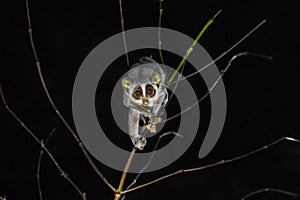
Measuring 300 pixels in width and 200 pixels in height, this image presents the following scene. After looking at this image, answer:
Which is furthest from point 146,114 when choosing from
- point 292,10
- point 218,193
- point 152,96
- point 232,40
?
point 218,193

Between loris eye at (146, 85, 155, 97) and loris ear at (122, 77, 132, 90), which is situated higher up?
loris ear at (122, 77, 132, 90)

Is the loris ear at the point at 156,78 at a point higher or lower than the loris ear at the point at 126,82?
higher

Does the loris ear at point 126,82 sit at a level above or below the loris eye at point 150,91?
above

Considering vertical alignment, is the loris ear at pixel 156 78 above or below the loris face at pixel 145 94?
above

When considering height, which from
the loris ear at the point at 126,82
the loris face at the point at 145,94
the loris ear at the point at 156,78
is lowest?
the loris face at the point at 145,94

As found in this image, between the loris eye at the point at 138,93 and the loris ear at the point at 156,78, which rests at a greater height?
the loris ear at the point at 156,78

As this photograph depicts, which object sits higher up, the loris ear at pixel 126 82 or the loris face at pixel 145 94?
the loris ear at pixel 126 82

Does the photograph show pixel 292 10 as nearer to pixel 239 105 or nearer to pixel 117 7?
pixel 239 105

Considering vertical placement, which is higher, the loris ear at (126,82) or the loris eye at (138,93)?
the loris ear at (126,82)
